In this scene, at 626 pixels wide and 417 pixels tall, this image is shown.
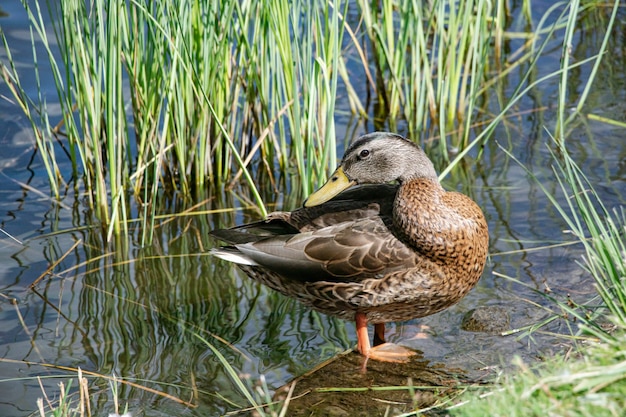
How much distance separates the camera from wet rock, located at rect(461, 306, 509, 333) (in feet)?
14.0

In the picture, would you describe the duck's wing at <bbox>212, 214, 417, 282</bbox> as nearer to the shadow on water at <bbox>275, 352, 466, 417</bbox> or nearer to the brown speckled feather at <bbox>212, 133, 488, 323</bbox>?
the brown speckled feather at <bbox>212, 133, 488, 323</bbox>

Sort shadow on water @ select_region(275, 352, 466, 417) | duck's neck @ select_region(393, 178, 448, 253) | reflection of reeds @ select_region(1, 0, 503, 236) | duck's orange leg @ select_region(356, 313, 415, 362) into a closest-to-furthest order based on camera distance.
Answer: shadow on water @ select_region(275, 352, 466, 417), duck's neck @ select_region(393, 178, 448, 253), duck's orange leg @ select_region(356, 313, 415, 362), reflection of reeds @ select_region(1, 0, 503, 236)

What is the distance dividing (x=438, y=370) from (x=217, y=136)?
2.34 m

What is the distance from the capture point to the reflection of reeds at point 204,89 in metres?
4.80

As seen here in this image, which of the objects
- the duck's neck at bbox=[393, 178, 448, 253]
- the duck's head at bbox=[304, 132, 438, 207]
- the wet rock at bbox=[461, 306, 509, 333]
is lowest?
the wet rock at bbox=[461, 306, 509, 333]

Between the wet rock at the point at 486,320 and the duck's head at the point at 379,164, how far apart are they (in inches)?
28.4

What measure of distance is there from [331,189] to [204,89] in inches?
47.0

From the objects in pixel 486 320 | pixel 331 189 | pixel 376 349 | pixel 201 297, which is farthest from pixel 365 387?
pixel 201 297

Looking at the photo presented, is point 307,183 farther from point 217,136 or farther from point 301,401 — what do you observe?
point 301,401

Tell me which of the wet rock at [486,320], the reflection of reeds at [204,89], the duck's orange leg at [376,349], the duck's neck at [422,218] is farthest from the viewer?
the reflection of reeds at [204,89]

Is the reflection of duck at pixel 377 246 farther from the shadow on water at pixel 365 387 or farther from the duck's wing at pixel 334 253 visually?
the shadow on water at pixel 365 387

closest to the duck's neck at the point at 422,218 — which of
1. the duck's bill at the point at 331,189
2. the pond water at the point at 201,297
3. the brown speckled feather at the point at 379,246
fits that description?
the brown speckled feather at the point at 379,246

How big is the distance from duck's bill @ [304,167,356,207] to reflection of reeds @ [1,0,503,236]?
46 centimetres

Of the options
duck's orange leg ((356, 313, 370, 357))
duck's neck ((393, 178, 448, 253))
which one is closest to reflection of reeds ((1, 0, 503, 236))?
duck's neck ((393, 178, 448, 253))
